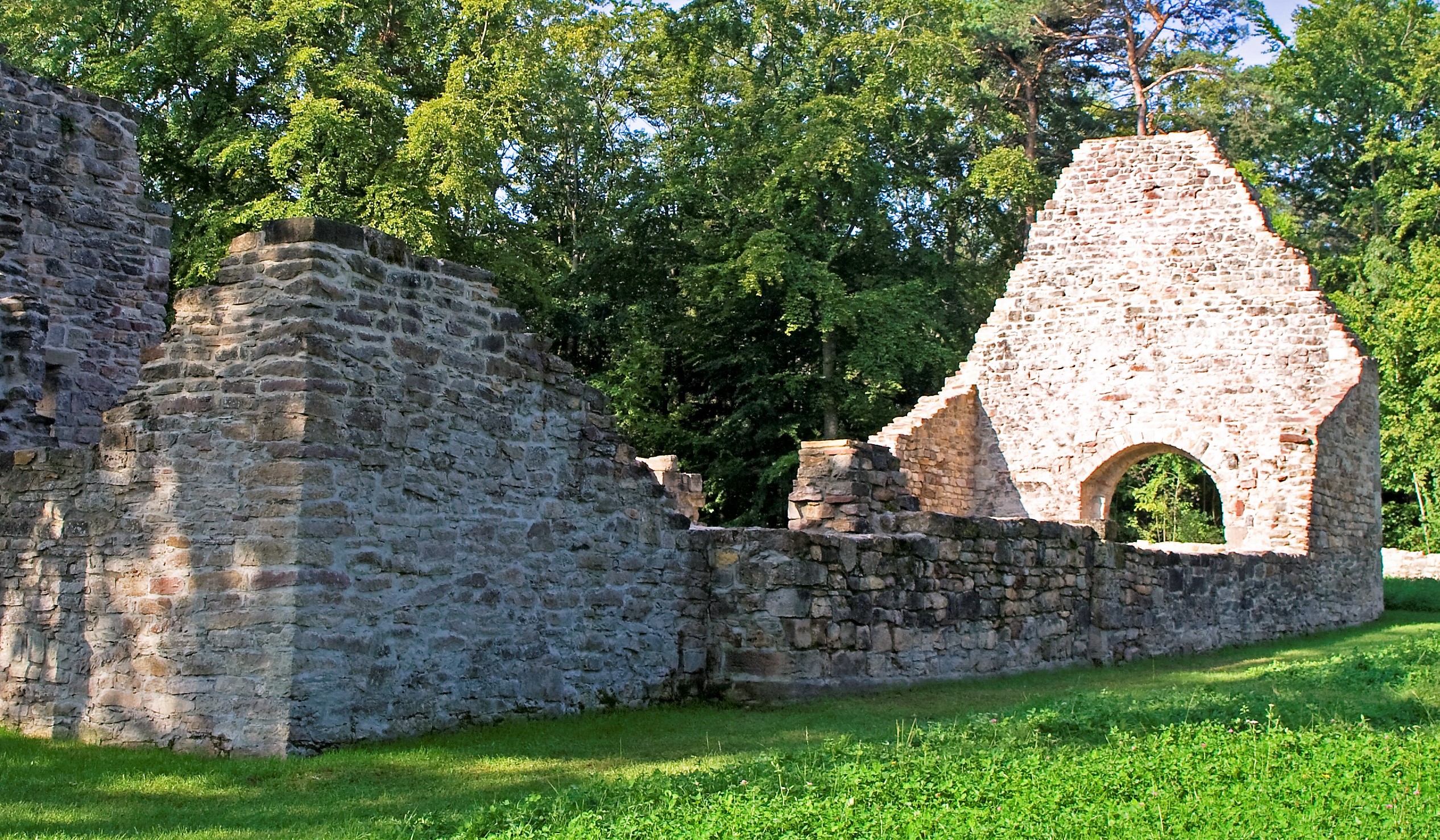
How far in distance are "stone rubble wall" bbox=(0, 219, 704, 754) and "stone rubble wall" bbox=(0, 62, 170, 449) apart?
3.01 meters

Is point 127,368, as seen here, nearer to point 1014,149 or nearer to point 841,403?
point 841,403

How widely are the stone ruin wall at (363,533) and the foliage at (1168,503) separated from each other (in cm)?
1622

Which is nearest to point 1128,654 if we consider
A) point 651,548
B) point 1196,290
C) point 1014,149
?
point 651,548

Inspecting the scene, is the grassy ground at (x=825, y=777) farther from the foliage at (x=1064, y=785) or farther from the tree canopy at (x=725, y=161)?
the tree canopy at (x=725, y=161)

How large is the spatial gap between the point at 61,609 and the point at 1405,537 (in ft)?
103

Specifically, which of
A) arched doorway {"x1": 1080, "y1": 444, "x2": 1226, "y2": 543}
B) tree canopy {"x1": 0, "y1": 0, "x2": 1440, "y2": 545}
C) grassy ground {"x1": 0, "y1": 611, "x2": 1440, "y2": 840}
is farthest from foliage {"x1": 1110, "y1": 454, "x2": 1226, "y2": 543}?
grassy ground {"x1": 0, "y1": 611, "x2": 1440, "y2": 840}

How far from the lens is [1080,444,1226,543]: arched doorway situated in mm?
29359

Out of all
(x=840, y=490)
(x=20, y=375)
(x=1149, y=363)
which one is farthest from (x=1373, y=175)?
(x=20, y=375)

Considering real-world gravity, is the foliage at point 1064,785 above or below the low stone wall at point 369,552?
below

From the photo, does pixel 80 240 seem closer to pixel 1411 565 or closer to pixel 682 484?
pixel 682 484

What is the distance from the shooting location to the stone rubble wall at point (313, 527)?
7707 millimetres

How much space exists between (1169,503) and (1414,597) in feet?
→ 28.8

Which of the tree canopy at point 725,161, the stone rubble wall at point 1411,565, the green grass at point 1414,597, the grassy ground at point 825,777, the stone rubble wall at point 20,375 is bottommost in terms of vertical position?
the grassy ground at point 825,777

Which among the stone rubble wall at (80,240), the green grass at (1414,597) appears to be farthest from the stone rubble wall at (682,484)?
the green grass at (1414,597)
